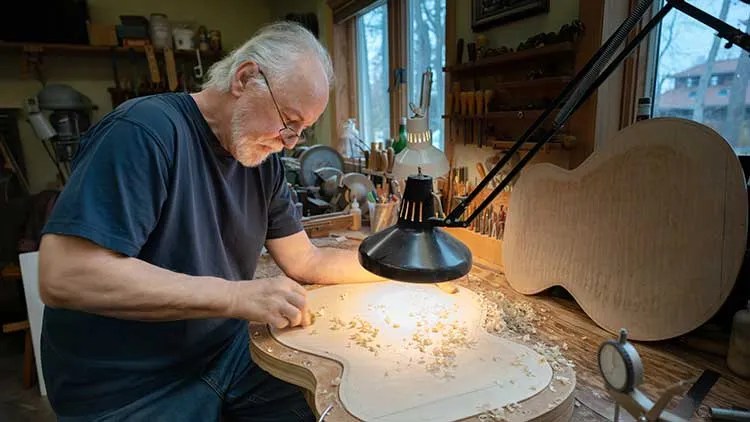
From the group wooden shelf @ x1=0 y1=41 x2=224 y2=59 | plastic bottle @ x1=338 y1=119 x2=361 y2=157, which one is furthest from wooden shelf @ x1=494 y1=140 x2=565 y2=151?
wooden shelf @ x1=0 y1=41 x2=224 y2=59

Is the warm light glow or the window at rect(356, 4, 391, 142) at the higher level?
the window at rect(356, 4, 391, 142)

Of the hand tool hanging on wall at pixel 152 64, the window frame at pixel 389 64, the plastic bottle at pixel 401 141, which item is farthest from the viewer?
the hand tool hanging on wall at pixel 152 64

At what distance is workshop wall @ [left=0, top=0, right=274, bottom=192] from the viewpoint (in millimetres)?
3625

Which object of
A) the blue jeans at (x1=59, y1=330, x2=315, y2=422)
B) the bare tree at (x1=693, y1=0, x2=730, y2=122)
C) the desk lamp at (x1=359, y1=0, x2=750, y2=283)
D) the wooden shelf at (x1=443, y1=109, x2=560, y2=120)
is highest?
the bare tree at (x1=693, y1=0, x2=730, y2=122)

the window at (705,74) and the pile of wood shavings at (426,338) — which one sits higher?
the window at (705,74)

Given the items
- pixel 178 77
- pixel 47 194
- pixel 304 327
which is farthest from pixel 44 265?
pixel 178 77

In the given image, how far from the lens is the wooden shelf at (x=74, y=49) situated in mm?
3406

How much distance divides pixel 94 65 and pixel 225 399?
149 inches

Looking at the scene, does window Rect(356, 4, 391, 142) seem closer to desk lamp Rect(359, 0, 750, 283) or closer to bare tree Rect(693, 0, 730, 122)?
bare tree Rect(693, 0, 730, 122)

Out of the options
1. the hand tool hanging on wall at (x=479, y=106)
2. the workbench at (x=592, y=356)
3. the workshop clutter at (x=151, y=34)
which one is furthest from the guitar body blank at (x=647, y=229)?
the workshop clutter at (x=151, y=34)

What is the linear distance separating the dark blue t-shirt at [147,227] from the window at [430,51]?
134 centimetres

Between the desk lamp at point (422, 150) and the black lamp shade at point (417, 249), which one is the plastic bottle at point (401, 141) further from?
the black lamp shade at point (417, 249)

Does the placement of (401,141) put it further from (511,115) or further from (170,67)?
(170,67)

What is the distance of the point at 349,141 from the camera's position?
2879 mm
